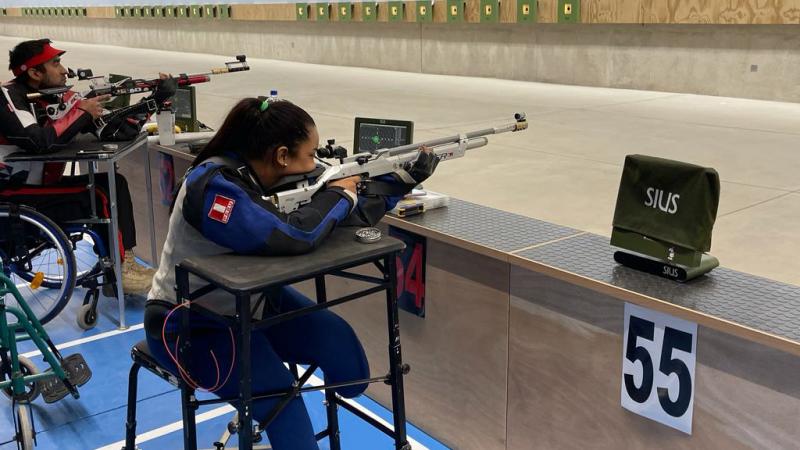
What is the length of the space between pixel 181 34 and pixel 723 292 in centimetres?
1424

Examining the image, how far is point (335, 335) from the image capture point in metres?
1.95

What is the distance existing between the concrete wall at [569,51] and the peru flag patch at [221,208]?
6051 mm

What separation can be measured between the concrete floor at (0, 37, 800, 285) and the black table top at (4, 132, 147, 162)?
1467 mm

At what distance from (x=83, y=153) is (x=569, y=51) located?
5.98 m

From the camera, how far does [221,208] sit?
1.69 meters

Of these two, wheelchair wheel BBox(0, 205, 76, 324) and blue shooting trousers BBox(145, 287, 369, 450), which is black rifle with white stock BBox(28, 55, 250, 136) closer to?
wheelchair wheel BBox(0, 205, 76, 324)

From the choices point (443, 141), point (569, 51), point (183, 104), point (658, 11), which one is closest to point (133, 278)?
point (183, 104)

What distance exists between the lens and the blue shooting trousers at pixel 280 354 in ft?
5.78

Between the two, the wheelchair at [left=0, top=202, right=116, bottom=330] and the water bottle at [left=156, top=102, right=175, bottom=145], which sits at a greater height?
the water bottle at [left=156, top=102, right=175, bottom=145]

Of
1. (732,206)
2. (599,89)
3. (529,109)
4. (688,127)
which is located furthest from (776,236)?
(599,89)

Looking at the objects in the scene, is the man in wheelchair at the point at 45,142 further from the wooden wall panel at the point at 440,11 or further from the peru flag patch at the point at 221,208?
the wooden wall panel at the point at 440,11

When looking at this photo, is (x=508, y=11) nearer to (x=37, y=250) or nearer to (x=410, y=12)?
(x=410, y=12)

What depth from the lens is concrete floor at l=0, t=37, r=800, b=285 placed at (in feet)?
10.1

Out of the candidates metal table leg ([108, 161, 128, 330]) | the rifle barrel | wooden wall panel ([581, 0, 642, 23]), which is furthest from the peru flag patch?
wooden wall panel ([581, 0, 642, 23])
